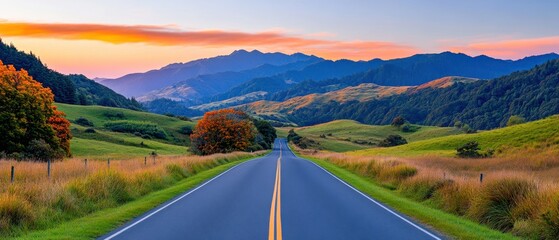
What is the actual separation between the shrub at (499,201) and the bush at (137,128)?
105m

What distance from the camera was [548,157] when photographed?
37.2 m

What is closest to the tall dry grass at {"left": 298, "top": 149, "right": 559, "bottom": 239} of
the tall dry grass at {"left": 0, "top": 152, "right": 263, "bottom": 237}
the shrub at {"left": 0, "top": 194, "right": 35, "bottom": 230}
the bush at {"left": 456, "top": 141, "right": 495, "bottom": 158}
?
the tall dry grass at {"left": 0, "top": 152, "right": 263, "bottom": 237}

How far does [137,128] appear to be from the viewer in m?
119

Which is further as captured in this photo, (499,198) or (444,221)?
(499,198)

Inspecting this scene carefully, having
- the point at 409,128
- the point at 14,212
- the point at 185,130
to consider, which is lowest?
the point at 14,212

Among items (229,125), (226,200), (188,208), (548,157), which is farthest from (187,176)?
(229,125)

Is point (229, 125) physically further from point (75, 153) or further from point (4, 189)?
point (4, 189)

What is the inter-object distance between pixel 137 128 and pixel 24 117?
81.3 m

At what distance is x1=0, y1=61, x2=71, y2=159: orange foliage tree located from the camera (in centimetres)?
3728

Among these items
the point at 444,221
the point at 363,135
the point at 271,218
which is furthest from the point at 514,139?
the point at 363,135

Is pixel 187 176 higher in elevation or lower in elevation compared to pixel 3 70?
lower

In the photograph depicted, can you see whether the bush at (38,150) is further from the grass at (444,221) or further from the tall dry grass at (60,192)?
the grass at (444,221)

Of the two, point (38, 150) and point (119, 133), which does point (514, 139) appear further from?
point (119, 133)

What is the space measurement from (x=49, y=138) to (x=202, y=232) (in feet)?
112
